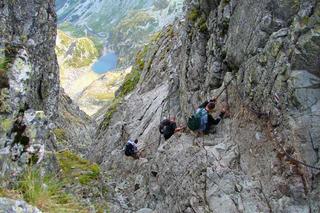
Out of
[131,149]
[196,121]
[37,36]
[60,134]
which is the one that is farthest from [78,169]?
[60,134]

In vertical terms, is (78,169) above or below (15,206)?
below

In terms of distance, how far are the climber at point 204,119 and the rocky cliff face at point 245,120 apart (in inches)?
22.8

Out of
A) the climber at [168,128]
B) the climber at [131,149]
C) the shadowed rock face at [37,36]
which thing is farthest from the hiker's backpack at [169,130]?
the shadowed rock face at [37,36]

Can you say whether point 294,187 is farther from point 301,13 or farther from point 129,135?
point 129,135

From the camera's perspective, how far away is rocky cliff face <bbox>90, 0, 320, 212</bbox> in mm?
23609

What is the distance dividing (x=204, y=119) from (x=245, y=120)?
140 inches

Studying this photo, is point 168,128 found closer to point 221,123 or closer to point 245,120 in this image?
point 221,123

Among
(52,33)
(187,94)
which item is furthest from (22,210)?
(52,33)

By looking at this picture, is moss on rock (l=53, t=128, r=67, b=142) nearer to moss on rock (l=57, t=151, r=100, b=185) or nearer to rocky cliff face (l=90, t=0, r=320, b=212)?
rocky cliff face (l=90, t=0, r=320, b=212)

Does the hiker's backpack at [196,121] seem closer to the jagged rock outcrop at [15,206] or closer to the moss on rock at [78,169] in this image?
the moss on rock at [78,169]

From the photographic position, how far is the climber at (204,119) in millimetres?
31312

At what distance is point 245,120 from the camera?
28.8 metres

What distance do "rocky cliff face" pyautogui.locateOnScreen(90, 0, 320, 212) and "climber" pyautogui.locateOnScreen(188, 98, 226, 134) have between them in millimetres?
578

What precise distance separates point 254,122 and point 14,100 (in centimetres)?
1605
